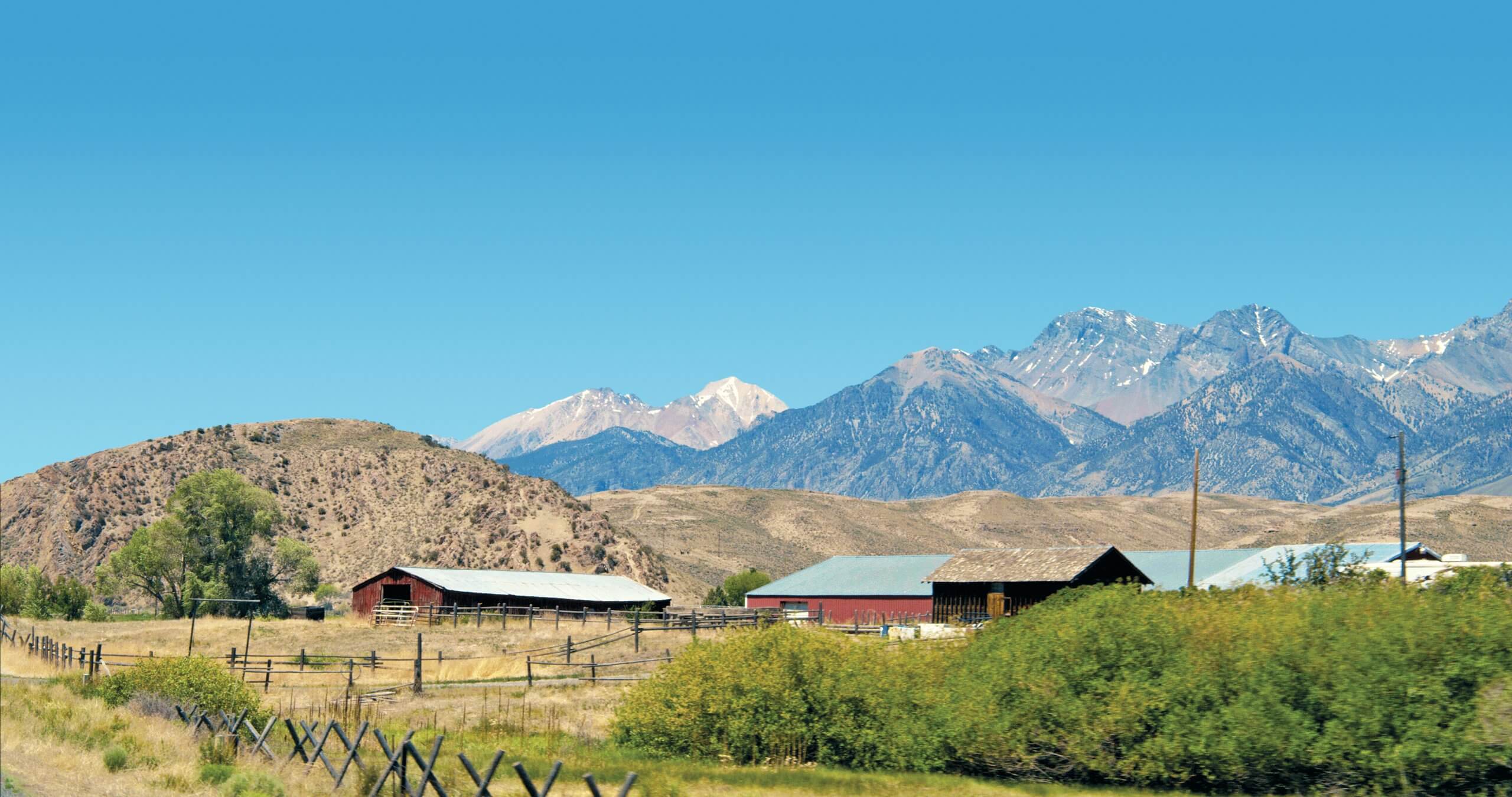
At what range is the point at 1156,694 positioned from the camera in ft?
98.5

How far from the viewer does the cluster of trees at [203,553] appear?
338ft

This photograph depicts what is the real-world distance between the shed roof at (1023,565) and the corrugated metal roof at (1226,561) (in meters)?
6.98

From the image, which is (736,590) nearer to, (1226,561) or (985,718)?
(1226,561)

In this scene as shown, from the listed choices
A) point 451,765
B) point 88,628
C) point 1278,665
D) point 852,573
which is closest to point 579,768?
point 451,765

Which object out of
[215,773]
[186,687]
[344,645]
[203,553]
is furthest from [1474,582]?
[203,553]

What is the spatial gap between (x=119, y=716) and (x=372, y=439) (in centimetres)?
14529

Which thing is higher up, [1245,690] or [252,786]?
[1245,690]

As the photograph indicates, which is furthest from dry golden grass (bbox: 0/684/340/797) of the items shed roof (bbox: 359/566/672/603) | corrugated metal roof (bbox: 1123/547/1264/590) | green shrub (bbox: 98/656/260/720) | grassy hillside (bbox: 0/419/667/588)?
grassy hillside (bbox: 0/419/667/588)

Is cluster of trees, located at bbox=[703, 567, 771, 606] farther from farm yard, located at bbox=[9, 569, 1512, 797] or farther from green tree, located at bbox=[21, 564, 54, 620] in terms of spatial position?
farm yard, located at bbox=[9, 569, 1512, 797]

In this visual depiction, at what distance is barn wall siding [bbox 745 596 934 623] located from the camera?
90.9 meters

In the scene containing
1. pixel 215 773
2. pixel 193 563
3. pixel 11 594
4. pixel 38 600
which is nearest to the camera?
pixel 215 773

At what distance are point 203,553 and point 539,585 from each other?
2685 cm

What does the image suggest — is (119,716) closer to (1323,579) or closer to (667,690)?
(667,690)

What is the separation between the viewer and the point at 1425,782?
87.8 ft
